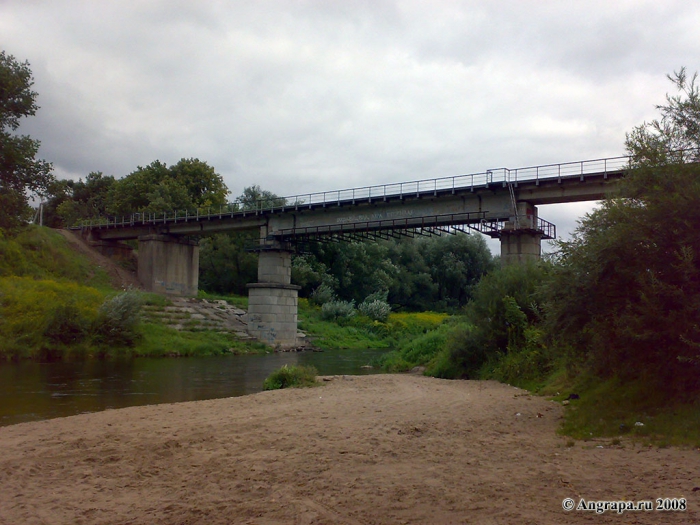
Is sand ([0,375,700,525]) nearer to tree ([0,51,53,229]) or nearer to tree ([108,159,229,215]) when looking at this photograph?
tree ([0,51,53,229])

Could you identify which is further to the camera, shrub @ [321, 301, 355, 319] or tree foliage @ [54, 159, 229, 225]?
tree foliage @ [54, 159, 229, 225]

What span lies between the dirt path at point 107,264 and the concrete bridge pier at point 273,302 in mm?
13804

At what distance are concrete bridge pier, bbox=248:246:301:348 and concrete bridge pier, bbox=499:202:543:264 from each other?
72.9ft

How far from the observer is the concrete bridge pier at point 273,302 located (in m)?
53.1

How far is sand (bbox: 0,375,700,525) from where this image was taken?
22.5 ft

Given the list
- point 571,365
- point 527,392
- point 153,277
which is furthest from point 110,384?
point 153,277

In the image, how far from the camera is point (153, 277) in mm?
59656

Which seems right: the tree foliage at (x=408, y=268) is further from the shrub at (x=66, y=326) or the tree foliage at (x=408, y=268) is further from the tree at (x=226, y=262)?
the shrub at (x=66, y=326)

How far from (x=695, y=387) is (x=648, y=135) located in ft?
17.2

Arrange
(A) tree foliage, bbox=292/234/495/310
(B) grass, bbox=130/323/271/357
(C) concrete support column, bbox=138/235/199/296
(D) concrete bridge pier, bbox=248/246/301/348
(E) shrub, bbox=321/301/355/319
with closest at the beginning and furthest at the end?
(B) grass, bbox=130/323/271/357 < (D) concrete bridge pier, bbox=248/246/301/348 < (C) concrete support column, bbox=138/235/199/296 < (E) shrub, bbox=321/301/355/319 < (A) tree foliage, bbox=292/234/495/310

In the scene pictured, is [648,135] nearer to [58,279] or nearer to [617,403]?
[617,403]

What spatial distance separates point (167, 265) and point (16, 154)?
22512mm

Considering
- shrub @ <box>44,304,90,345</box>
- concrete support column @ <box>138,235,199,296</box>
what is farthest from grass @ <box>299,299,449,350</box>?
shrub @ <box>44,304,90,345</box>

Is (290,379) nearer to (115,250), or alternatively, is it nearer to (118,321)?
(118,321)
